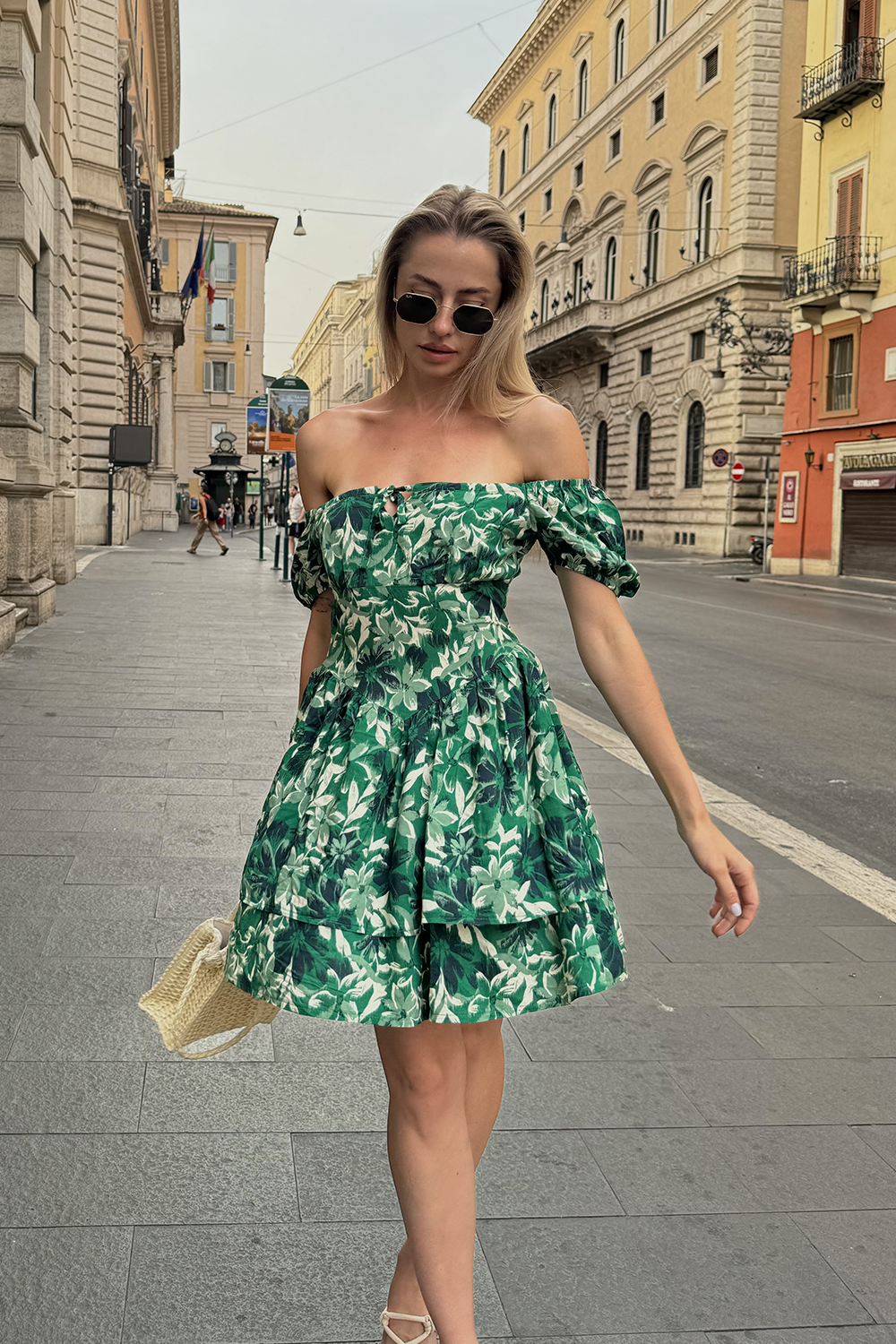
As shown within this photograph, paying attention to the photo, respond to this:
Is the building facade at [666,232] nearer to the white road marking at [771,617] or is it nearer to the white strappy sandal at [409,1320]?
the white road marking at [771,617]

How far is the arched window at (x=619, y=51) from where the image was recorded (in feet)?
145

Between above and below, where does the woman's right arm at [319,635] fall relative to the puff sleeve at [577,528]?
below

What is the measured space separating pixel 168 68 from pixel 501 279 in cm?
4930

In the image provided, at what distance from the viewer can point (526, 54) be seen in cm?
5450

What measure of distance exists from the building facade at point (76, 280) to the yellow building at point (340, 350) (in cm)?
3835

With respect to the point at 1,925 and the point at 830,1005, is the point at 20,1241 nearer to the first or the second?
the point at 1,925

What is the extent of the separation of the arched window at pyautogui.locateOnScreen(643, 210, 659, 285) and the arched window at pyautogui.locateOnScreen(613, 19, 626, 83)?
244 inches

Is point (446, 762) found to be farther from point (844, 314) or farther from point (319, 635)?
point (844, 314)

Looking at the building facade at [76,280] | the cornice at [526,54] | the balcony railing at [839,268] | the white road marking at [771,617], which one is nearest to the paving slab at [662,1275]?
the building facade at [76,280]

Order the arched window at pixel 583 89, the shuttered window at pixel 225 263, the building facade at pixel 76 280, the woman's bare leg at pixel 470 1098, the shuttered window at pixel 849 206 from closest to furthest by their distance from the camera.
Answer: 1. the woman's bare leg at pixel 470 1098
2. the building facade at pixel 76 280
3. the shuttered window at pixel 849 206
4. the arched window at pixel 583 89
5. the shuttered window at pixel 225 263

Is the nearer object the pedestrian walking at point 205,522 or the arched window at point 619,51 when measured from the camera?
the pedestrian walking at point 205,522

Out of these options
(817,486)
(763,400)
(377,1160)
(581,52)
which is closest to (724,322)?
(763,400)

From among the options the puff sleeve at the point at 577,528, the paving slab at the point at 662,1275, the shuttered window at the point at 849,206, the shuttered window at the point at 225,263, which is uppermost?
the shuttered window at the point at 225,263

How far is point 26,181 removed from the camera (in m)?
11.2
